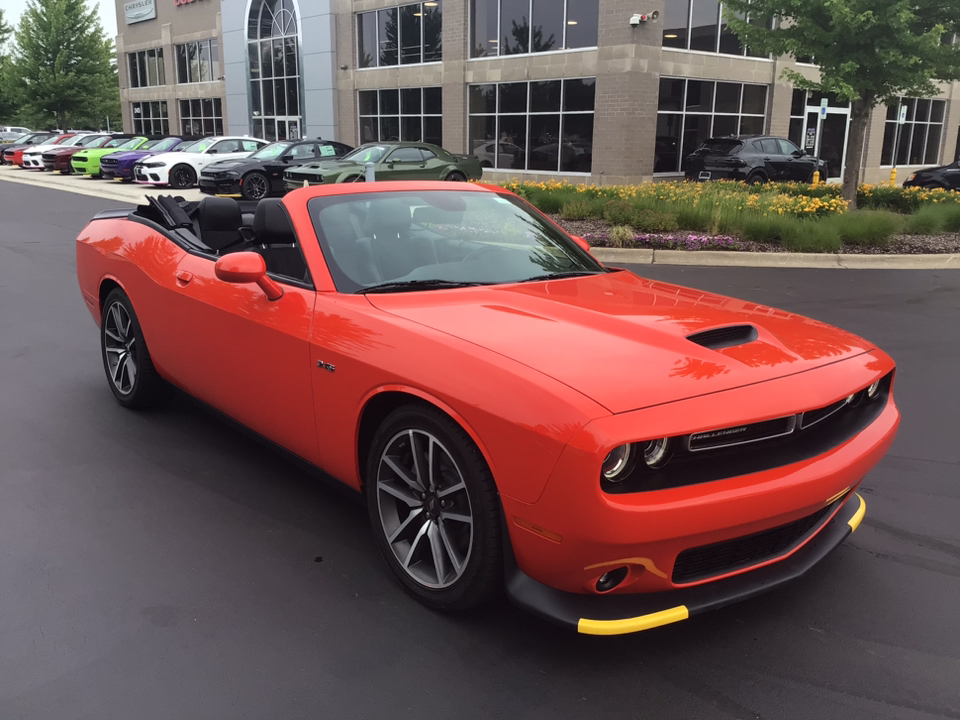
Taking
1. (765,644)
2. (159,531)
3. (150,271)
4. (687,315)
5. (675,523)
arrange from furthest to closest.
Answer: (150,271) < (159,531) < (687,315) < (765,644) < (675,523)

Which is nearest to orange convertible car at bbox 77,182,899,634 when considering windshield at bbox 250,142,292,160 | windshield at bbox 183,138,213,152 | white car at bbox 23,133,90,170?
windshield at bbox 250,142,292,160

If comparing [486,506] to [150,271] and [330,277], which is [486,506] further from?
[150,271]

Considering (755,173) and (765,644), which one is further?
(755,173)

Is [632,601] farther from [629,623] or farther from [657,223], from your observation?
[657,223]

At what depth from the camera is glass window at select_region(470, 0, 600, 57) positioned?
85.2 ft

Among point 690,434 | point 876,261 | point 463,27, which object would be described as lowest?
point 876,261

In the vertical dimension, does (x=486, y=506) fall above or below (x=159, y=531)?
above

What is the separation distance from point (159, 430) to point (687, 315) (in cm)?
329

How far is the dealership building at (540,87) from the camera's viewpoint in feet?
83.9

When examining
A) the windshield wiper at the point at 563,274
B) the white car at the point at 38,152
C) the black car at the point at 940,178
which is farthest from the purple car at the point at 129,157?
the windshield wiper at the point at 563,274

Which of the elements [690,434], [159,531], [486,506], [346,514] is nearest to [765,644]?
[690,434]

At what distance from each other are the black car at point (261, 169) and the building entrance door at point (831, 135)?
18.1 metres

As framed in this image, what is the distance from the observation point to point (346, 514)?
3.97 metres

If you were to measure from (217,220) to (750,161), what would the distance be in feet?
67.1
